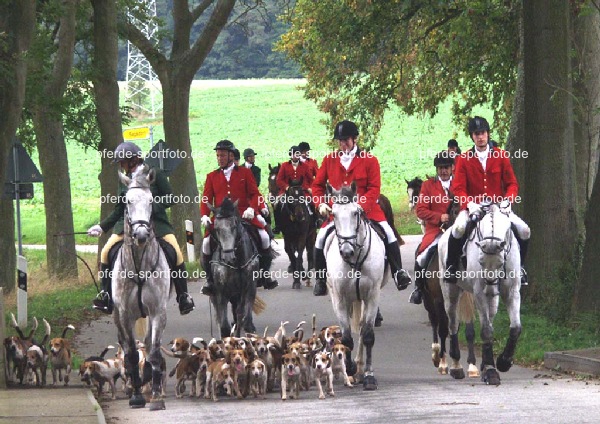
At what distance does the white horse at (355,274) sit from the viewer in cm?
1471

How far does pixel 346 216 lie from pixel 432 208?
2.71 meters

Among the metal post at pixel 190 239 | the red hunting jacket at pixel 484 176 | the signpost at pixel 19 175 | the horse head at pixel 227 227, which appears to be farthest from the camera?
the metal post at pixel 190 239

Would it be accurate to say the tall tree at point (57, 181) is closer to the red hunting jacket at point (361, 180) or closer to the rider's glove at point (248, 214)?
the rider's glove at point (248, 214)

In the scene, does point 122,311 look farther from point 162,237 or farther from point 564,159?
point 564,159

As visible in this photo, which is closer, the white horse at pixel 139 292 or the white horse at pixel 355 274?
the white horse at pixel 139 292

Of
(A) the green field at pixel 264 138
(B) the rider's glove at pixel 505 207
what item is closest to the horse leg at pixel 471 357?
(B) the rider's glove at pixel 505 207

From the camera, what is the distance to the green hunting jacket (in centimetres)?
1466

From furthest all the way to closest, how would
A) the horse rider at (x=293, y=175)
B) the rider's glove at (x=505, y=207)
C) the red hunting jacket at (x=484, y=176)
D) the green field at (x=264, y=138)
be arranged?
the green field at (x=264, y=138) < the horse rider at (x=293, y=175) < the red hunting jacket at (x=484, y=176) < the rider's glove at (x=505, y=207)

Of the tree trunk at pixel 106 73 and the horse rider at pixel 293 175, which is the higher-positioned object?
the tree trunk at pixel 106 73

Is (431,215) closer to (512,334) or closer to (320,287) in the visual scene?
(320,287)

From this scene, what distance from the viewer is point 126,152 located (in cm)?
1449

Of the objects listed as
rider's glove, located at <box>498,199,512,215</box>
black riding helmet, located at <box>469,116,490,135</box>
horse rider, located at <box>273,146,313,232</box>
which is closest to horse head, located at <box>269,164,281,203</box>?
horse rider, located at <box>273,146,313,232</box>

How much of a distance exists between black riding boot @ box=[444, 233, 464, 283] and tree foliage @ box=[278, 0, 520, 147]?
37.3 ft

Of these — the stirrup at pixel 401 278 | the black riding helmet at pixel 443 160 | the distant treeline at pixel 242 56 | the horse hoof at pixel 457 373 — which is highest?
the distant treeline at pixel 242 56
